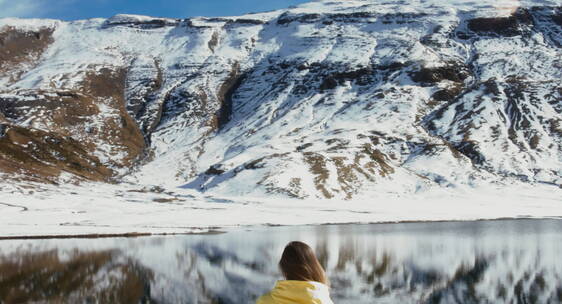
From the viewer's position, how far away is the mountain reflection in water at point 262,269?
3128cm

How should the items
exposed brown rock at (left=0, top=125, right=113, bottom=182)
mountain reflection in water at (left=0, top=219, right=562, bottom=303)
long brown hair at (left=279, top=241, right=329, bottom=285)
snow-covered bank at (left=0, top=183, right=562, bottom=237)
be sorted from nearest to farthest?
long brown hair at (left=279, top=241, right=329, bottom=285)
mountain reflection in water at (left=0, top=219, right=562, bottom=303)
snow-covered bank at (left=0, top=183, right=562, bottom=237)
exposed brown rock at (left=0, top=125, right=113, bottom=182)

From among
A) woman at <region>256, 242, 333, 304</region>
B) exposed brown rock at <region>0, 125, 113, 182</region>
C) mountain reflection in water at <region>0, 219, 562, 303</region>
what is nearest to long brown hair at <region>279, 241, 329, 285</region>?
woman at <region>256, 242, 333, 304</region>

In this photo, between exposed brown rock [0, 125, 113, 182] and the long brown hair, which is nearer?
the long brown hair

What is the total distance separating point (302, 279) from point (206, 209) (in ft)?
392

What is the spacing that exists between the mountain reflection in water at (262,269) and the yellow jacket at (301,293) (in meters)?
22.2

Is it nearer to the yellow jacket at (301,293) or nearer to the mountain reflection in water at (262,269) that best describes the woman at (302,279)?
the yellow jacket at (301,293)

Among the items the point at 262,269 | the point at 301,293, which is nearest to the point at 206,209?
the point at 262,269

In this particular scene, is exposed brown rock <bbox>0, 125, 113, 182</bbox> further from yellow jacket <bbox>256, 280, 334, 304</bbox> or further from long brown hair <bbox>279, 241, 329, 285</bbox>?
long brown hair <bbox>279, 241, 329, 285</bbox>

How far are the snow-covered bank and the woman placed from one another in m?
73.7

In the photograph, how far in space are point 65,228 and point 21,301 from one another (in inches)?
2265

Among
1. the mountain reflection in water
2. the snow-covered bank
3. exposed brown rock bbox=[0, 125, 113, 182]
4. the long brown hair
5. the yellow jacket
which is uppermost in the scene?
exposed brown rock bbox=[0, 125, 113, 182]

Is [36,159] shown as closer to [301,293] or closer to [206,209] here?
[206,209]

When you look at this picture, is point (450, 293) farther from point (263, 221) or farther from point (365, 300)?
point (263, 221)

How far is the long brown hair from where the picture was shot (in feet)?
26.1
